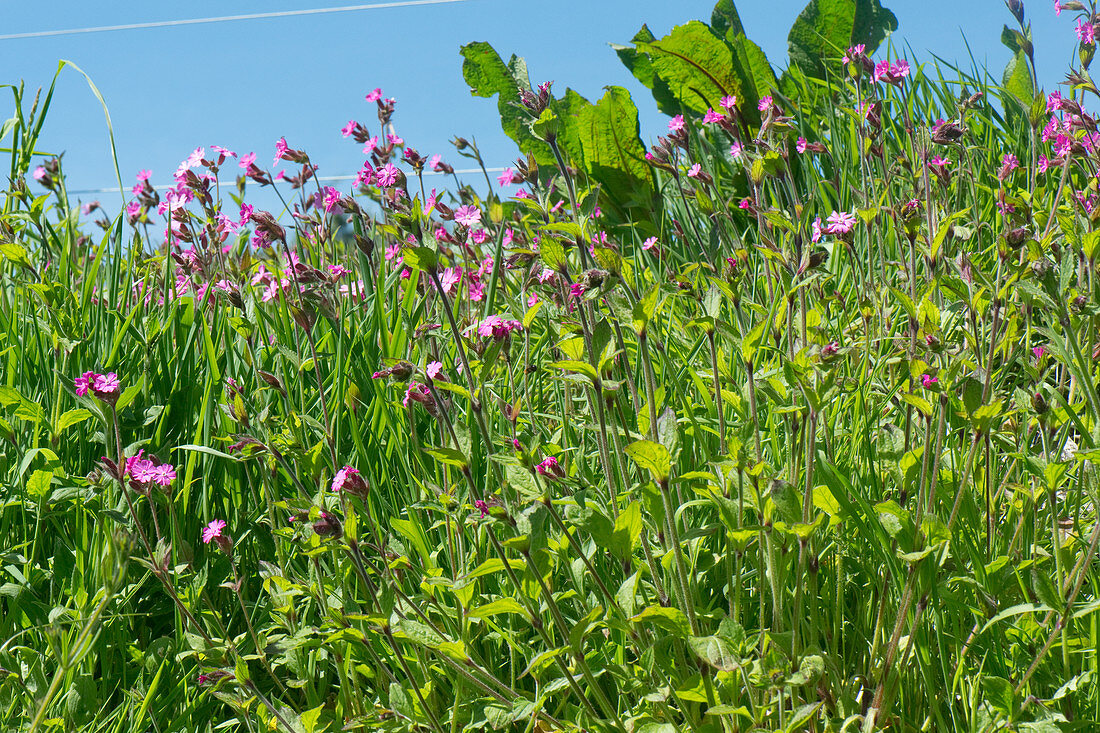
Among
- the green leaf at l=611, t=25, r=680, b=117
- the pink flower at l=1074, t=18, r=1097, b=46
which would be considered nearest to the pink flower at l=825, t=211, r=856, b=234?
the pink flower at l=1074, t=18, r=1097, b=46

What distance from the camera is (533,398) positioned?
224 centimetres

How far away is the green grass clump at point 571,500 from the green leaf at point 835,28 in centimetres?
223

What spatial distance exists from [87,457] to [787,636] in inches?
62.5

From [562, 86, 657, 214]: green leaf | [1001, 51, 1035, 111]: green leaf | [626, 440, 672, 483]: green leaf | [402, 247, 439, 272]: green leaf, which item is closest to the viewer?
[626, 440, 672, 483]: green leaf

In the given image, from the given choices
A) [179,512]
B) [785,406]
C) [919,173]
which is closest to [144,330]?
[179,512]

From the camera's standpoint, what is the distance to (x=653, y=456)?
3.34 feet

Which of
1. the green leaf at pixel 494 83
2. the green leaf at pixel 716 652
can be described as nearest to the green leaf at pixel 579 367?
the green leaf at pixel 716 652

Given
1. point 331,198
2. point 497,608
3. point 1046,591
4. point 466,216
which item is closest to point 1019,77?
point 466,216

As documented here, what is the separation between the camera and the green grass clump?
3.72ft

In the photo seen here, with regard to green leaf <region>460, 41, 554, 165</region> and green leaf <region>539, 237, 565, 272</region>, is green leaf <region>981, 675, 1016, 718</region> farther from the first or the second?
green leaf <region>460, 41, 554, 165</region>

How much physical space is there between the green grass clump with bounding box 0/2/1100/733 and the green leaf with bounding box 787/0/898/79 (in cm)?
223

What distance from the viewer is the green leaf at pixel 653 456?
1002 mm

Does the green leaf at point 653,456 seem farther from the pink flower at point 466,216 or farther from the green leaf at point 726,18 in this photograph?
the green leaf at point 726,18

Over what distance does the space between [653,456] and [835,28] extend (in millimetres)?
3855
